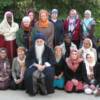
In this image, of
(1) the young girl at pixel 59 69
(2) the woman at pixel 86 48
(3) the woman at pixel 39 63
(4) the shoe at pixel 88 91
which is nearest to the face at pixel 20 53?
(3) the woman at pixel 39 63

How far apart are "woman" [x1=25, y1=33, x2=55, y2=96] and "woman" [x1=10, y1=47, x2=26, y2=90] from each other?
0.77 ft

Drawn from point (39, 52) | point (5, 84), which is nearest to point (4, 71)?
point (5, 84)

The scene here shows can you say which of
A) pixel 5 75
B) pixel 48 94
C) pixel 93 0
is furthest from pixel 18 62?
pixel 93 0

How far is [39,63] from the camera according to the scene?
925 cm

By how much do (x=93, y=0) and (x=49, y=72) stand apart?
6.00 meters

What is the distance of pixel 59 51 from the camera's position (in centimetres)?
963

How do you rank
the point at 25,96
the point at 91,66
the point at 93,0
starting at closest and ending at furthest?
the point at 25,96 → the point at 91,66 → the point at 93,0

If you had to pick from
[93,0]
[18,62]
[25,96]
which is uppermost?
[93,0]

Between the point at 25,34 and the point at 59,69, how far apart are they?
1102 mm

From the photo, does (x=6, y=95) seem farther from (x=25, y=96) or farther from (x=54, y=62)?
(x=54, y=62)

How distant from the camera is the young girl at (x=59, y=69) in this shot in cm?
942

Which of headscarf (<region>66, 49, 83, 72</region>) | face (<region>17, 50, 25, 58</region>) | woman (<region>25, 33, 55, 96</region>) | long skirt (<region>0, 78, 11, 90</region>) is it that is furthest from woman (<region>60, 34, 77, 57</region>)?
long skirt (<region>0, 78, 11, 90</region>)

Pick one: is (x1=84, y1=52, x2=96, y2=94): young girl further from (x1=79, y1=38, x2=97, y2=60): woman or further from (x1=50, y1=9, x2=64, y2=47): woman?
(x1=50, y1=9, x2=64, y2=47): woman

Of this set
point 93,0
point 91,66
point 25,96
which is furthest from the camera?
point 93,0
